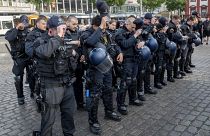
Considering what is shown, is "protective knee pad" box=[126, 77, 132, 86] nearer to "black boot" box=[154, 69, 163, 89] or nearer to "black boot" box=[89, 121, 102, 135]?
"black boot" box=[89, 121, 102, 135]

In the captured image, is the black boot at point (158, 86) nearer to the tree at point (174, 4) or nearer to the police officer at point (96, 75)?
the police officer at point (96, 75)

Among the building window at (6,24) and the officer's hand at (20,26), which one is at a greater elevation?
the building window at (6,24)

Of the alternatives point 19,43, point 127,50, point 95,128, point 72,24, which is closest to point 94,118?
point 95,128

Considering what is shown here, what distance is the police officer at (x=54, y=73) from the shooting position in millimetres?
3762

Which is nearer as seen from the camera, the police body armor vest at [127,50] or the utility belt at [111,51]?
the utility belt at [111,51]

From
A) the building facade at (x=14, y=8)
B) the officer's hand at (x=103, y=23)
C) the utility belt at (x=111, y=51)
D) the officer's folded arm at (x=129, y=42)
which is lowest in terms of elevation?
the utility belt at (x=111, y=51)

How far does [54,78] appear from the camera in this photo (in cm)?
398

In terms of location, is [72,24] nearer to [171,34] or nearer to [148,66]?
[148,66]

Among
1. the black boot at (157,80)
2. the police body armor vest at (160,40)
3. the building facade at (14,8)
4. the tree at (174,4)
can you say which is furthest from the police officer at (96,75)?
the tree at (174,4)

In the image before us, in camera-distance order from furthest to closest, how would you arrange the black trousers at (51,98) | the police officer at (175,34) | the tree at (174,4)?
1. the tree at (174,4)
2. the police officer at (175,34)
3. the black trousers at (51,98)

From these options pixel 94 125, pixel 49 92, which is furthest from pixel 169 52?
pixel 49 92

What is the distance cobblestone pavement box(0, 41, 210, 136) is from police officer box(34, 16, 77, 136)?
0.90m

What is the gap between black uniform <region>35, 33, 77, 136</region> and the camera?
3.75m

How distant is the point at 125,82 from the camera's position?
18.4ft
